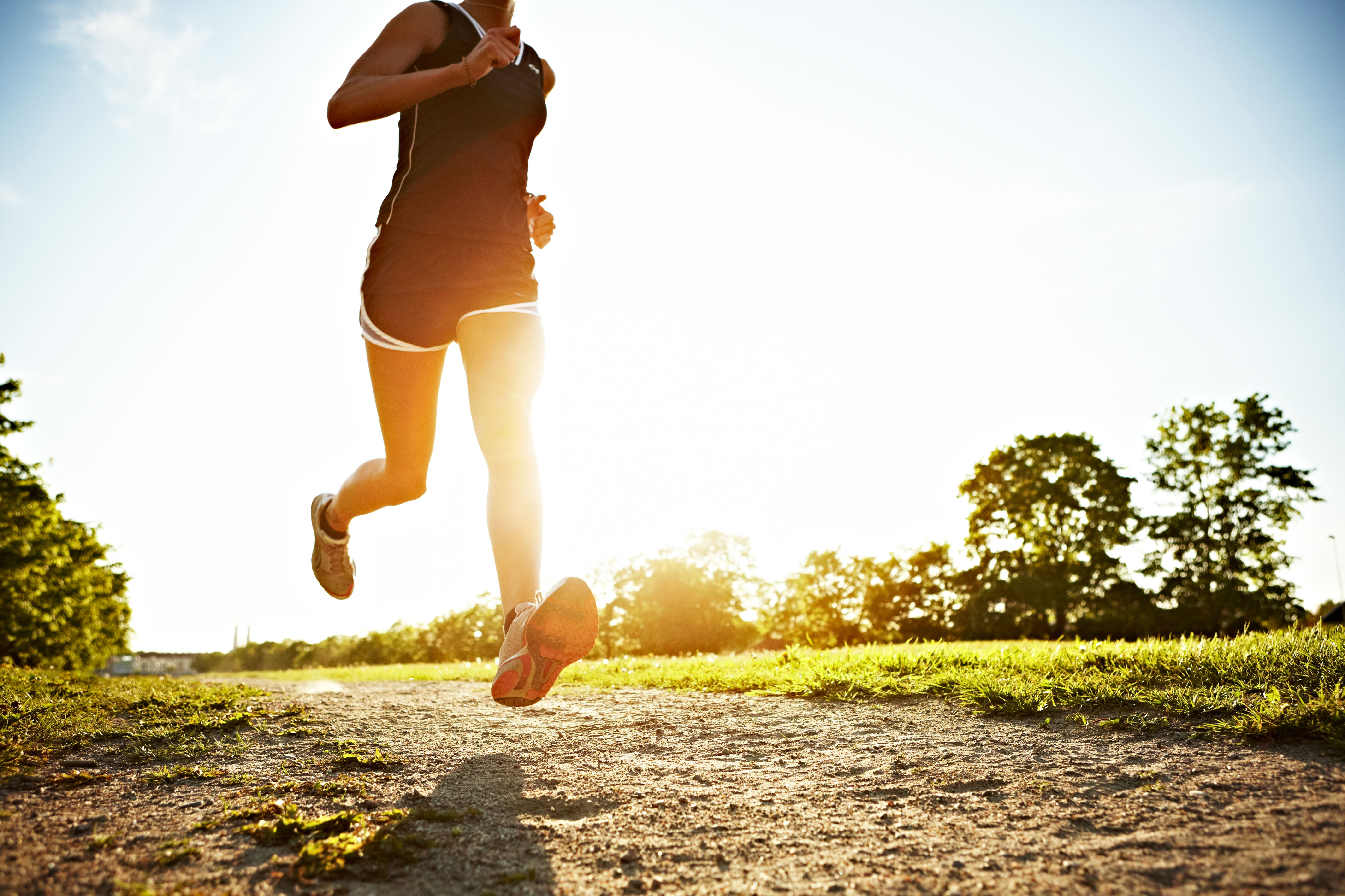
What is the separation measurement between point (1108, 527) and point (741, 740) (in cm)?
3490

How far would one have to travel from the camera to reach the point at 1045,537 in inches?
1318

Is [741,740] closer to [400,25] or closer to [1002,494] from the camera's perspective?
[400,25]

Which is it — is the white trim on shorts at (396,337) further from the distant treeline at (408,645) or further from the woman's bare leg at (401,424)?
the distant treeline at (408,645)

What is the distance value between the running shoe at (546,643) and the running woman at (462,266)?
0.01 m

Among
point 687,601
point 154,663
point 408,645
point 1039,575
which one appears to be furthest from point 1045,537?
point 154,663

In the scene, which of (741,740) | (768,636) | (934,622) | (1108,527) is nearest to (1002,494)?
(1108,527)

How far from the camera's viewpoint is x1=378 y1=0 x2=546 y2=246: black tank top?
2707 mm

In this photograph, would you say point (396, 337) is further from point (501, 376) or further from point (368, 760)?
point (368, 760)

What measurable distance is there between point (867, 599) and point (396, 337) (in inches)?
1672

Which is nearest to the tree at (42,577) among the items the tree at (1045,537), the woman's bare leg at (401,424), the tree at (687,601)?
the woman's bare leg at (401,424)

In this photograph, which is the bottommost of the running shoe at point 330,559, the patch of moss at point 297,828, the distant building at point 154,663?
the distant building at point 154,663

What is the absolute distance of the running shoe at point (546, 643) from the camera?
7.34ft

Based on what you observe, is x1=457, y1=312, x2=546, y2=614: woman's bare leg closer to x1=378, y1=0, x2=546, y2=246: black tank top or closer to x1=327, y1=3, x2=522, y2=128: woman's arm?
x1=378, y1=0, x2=546, y2=246: black tank top

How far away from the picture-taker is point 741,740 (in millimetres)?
2809
